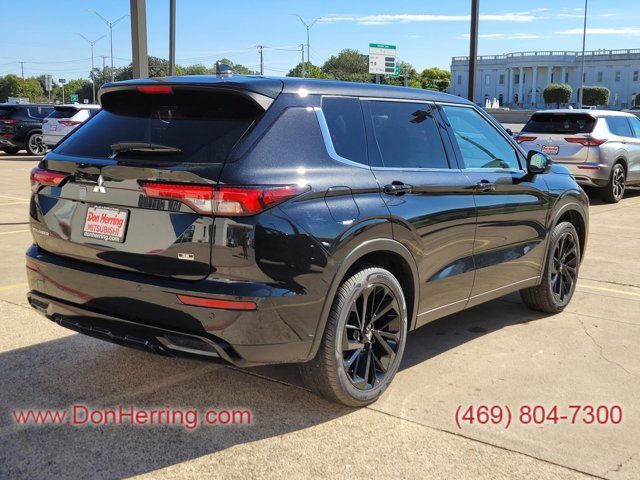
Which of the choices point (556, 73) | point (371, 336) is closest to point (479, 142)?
point (371, 336)

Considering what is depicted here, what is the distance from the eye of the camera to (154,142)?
349 centimetres

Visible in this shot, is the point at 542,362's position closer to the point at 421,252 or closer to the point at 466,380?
the point at 466,380

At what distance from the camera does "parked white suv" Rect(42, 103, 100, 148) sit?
71.6 feet

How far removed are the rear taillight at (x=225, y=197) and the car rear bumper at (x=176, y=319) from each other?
1.10 feet

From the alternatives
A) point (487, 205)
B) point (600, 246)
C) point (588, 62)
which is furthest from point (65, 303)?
point (588, 62)

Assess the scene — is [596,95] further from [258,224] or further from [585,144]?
[258,224]

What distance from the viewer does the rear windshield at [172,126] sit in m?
3.35

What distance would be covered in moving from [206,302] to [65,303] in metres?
0.96

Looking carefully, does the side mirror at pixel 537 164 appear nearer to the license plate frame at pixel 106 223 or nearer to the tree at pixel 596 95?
the license plate frame at pixel 106 223

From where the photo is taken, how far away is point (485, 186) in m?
4.64

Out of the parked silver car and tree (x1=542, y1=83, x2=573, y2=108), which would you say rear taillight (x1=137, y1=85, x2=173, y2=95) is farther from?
tree (x1=542, y1=83, x2=573, y2=108)

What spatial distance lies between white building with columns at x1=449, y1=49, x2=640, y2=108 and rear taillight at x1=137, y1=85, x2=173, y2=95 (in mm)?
131852

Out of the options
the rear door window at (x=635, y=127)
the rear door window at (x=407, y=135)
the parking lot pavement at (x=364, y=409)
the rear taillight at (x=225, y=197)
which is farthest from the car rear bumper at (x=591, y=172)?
the rear taillight at (x=225, y=197)

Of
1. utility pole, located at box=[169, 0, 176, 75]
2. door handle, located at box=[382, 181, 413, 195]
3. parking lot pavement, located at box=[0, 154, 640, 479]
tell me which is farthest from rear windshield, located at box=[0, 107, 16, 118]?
door handle, located at box=[382, 181, 413, 195]
